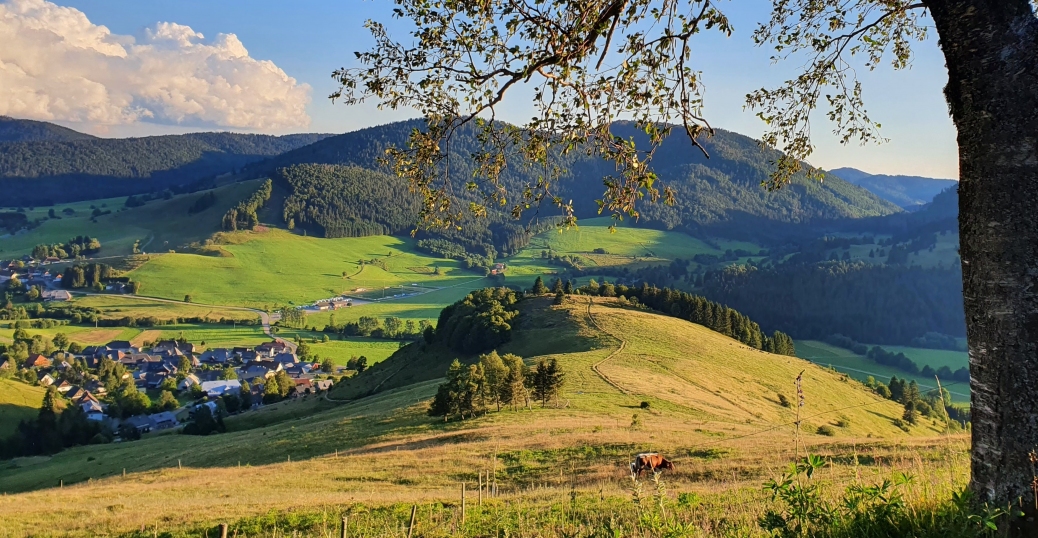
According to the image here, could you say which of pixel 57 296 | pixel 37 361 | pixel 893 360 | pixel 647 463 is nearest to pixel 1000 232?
pixel 647 463

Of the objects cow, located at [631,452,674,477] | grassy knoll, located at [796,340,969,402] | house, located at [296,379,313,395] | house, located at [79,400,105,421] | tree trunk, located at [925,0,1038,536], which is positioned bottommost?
house, located at [79,400,105,421]

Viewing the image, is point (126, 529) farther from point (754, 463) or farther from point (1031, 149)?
point (1031, 149)

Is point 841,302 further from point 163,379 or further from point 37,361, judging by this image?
point 37,361

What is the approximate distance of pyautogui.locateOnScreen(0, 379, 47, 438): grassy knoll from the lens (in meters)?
78.1

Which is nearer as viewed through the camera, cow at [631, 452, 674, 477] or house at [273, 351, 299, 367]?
cow at [631, 452, 674, 477]

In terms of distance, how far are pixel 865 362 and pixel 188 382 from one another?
489ft

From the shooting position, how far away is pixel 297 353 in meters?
136

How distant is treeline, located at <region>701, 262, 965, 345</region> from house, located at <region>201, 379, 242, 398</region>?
5197 inches

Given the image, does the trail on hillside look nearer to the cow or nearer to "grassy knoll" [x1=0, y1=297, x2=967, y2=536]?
"grassy knoll" [x1=0, y1=297, x2=967, y2=536]

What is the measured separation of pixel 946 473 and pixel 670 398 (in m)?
31.7

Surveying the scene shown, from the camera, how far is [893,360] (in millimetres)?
133375

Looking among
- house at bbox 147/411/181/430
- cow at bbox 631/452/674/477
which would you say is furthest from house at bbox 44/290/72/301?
cow at bbox 631/452/674/477

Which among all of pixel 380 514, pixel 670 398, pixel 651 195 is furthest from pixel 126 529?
pixel 670 398

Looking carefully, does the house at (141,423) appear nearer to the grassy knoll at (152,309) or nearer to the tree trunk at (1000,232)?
the grassy knoll at (152,309)
